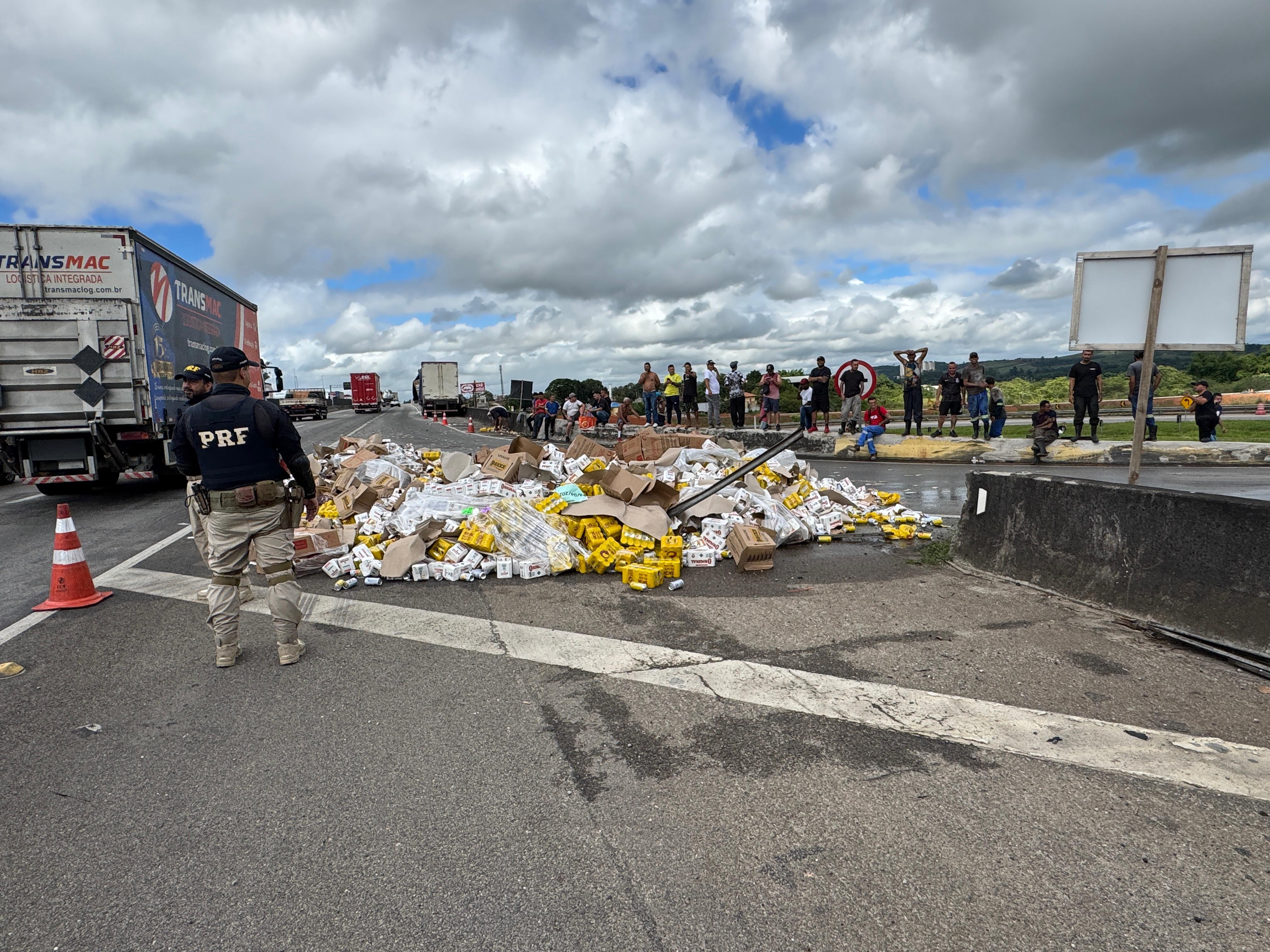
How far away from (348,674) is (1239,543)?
5.18 m

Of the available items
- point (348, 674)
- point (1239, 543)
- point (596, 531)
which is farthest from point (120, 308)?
point (1239, 543)

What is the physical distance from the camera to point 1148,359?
5539 millimetres

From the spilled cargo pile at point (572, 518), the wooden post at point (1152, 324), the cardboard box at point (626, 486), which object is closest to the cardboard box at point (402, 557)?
the spilled cargo pile at point (572, 518)

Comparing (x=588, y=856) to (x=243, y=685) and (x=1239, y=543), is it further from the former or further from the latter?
(x=1239, y=543)

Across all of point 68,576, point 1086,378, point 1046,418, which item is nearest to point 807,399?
point 1046,418

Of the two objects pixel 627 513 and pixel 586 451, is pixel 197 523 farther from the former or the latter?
pixel 586 451

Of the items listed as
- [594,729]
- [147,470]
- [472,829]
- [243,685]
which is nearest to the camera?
[472,829]

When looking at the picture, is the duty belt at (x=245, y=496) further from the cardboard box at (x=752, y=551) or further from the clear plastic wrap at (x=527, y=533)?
the cardboard box at (x=752, y=551)

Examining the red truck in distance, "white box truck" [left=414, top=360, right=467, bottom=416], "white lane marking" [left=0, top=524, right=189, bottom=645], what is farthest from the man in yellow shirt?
the red truck in distance

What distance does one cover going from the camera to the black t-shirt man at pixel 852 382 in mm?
16438

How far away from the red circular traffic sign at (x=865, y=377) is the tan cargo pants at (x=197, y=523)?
45.2ft

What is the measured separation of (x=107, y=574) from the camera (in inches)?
261

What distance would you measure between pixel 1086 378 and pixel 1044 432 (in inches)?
55.8

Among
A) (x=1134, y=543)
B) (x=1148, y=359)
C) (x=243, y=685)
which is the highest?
(x=1148, y=359)
